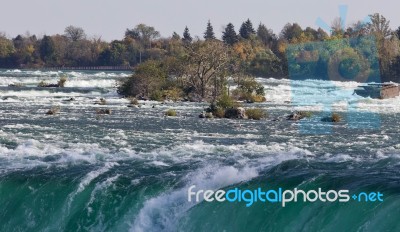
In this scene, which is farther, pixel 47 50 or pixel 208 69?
pixel 47 50

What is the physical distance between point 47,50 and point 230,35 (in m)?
38.6

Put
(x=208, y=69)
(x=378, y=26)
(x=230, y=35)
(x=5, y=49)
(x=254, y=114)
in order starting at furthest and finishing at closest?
(x=5, y=49) < (x=230, y=35) < (x=378, y=26) < (x=208, y=69) < (x=254, y=114)

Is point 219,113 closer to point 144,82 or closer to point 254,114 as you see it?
point 254,114

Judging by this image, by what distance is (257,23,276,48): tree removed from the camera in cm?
14524

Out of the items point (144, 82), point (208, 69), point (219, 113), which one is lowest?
point (144, 82)

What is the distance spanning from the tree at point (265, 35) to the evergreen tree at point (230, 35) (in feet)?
19.1

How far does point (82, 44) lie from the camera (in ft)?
527

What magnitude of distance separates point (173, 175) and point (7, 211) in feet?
12.8

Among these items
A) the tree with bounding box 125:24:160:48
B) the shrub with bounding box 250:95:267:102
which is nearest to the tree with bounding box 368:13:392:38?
the shrub with bounding box 250:95:267:102

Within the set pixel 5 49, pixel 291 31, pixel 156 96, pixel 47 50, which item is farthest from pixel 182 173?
pixel 5 49

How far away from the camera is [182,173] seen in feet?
62.1

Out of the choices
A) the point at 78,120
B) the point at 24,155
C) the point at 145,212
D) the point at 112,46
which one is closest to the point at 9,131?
the point at 78,120

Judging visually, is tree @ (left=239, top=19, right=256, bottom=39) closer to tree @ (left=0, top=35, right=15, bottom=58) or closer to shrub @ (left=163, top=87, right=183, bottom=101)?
tree @ (left=0, top=35, right=15, bottom=58)

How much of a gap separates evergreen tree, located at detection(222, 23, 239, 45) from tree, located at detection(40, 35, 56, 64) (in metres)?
35.5
